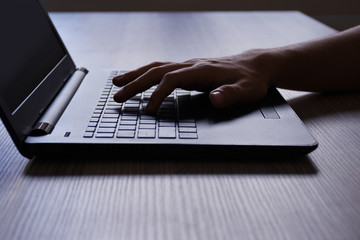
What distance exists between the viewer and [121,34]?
49.1 inches

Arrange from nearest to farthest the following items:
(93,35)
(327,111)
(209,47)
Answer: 1. (327,111)
2. (209,47)
3. (93,35)

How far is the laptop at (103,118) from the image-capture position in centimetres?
51

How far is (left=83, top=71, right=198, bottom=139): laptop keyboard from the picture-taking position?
1.73 ft

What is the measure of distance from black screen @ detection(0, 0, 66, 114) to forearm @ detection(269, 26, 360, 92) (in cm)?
43

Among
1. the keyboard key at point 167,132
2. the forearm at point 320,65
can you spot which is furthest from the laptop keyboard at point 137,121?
the forearm at point 320,65

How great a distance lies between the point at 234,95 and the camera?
630 millimetres

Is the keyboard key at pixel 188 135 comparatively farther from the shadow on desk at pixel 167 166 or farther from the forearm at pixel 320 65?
the forearm at pixel 320 65

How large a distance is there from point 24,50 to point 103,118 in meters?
0.20

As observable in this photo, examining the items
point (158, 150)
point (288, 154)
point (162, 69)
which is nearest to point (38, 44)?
point (162, 69)

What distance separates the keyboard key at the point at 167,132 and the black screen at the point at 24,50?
0.20 meters

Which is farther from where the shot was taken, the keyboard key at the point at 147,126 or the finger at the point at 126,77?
the finger at the point at 126,77

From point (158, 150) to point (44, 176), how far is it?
5.8 inches

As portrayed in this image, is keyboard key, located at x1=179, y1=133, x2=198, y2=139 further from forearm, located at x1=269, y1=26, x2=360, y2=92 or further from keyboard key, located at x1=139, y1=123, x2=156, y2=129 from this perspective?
forearm, located at x1=269, y1=26, x2=360, y2=92

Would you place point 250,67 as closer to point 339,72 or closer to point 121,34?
point 339,72
